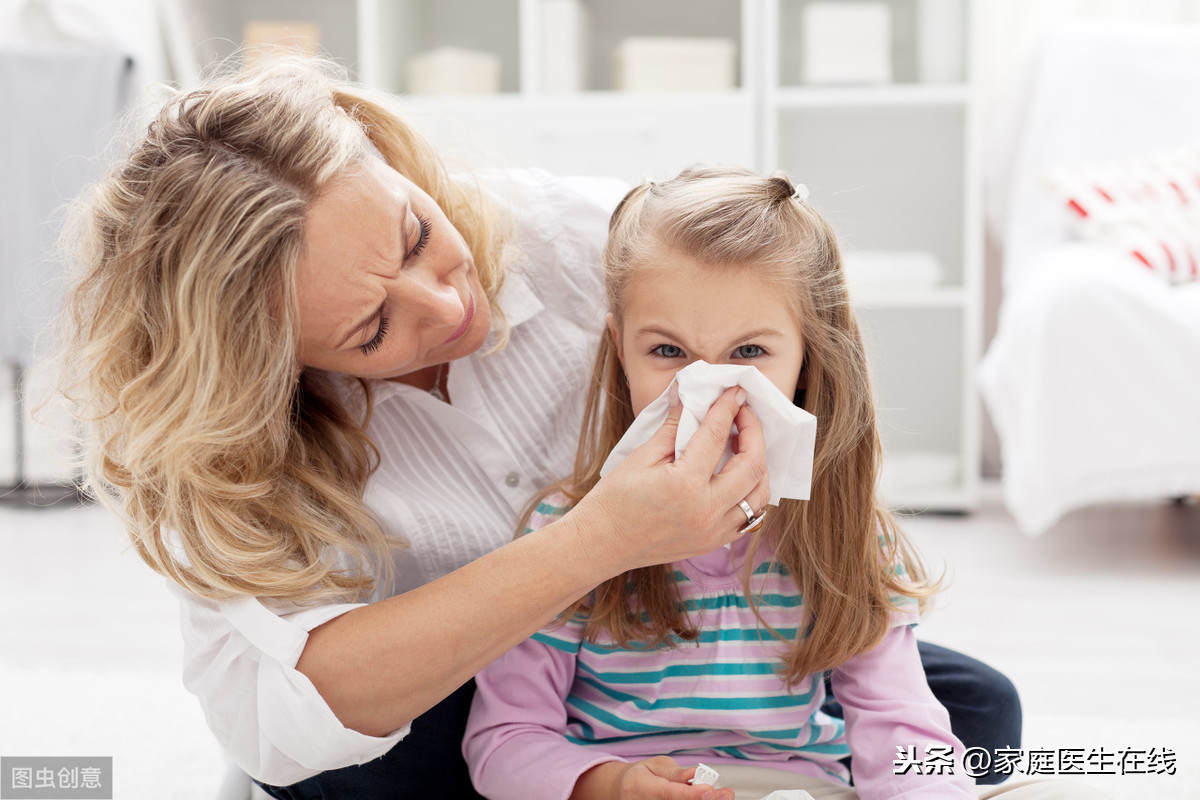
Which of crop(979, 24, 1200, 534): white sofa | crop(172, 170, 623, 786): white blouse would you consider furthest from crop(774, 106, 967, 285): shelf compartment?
crop(172, 170, 623, 786): white blouse

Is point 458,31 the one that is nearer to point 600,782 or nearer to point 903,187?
point 903,187

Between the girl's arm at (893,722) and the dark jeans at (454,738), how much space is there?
6.7 inches

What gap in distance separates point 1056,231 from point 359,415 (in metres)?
1.94

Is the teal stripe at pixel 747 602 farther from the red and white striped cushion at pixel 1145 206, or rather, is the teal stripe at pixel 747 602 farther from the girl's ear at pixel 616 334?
the red and white striped cushion at pixel 1145 206

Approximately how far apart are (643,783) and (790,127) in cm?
239

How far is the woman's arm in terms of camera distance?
86 centimetres

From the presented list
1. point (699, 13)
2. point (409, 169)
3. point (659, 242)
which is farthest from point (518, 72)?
point (659, 242)

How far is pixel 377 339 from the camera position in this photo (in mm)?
984

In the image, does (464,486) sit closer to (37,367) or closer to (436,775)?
(436,775)

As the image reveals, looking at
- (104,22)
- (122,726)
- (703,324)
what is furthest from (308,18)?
(703,324)

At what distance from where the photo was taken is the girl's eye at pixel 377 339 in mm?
979

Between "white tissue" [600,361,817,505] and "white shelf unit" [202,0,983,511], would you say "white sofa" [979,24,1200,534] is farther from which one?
"white tissue" [600,361,817,505]

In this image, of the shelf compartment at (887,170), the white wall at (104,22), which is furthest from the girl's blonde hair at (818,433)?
the white wall at (104,22)

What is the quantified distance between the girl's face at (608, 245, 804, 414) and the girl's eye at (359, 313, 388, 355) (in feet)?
0.71
